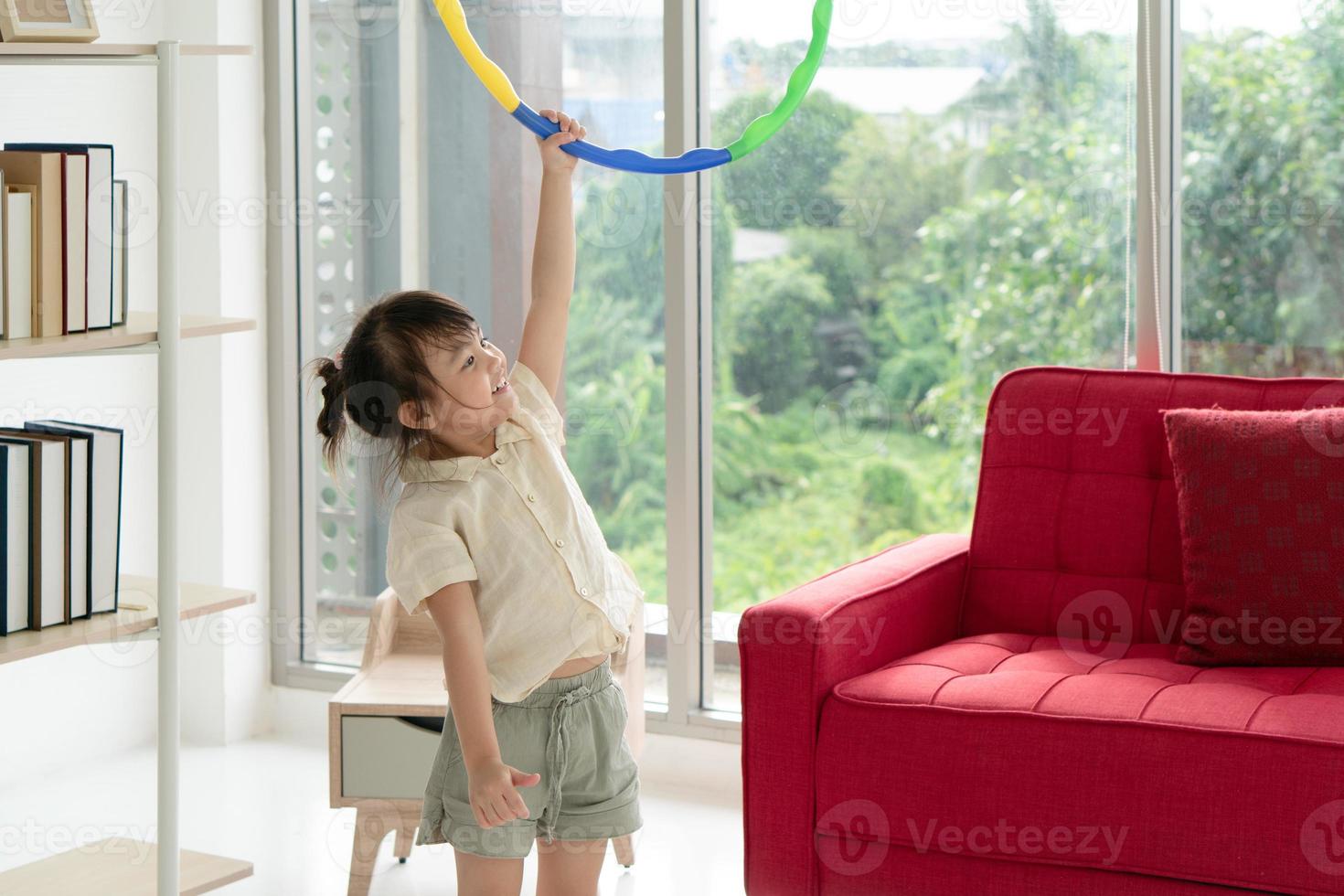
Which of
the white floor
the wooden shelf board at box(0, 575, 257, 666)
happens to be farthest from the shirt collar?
the white floor

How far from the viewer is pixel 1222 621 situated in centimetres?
230

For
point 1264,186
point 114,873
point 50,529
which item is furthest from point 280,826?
point 1264,186

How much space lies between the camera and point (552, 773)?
1.75m

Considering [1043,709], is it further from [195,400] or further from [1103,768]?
[195,400]

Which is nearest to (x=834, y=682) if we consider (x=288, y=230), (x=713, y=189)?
(x=713, y=189)

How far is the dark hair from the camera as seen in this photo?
1.72m

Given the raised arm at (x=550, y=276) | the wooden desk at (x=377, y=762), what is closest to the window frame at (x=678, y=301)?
the wooden desk at (x=377, y=762)

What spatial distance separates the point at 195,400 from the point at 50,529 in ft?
4.76

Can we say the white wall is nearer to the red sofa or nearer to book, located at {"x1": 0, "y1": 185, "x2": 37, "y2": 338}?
book, located at {"x1": 0, "y1": 185, "x2": 37, "y2": 338}

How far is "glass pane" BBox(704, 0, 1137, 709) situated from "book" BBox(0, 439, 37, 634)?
1.50m

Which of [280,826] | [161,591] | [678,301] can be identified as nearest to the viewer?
[161,591]

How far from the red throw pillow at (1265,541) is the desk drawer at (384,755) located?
1.24m

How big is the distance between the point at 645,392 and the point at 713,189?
46 cm

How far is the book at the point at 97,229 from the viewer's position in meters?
2.08
